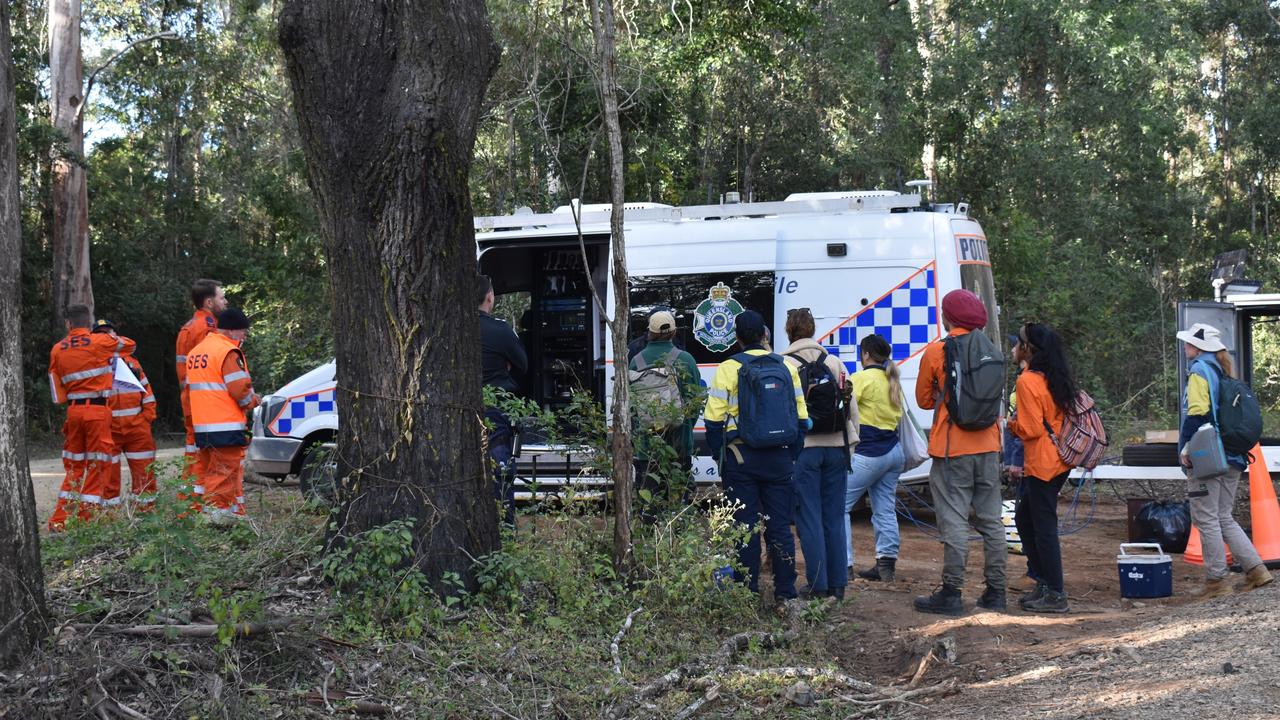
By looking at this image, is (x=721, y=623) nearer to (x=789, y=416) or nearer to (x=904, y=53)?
(x=789, y=416)

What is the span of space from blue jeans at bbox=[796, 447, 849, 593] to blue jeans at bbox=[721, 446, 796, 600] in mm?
248

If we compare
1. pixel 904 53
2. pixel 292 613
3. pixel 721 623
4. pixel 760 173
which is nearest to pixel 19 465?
pixel 292 613

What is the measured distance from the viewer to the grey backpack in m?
7.06

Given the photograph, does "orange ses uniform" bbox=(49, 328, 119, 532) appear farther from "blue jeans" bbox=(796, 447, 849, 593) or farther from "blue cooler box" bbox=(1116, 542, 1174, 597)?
"blue cooler box" bbox=(1116, 542, 1174, 597)

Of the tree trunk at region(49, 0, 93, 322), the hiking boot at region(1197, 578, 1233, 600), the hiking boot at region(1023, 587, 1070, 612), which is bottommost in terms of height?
the hiking boot at region(1197, 578, 1233, 600)

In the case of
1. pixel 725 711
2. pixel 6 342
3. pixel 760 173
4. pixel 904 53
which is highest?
pixel 904 53

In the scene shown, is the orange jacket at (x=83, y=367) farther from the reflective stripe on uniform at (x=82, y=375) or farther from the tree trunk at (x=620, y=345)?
the tree trunk at (x=620, y=345)

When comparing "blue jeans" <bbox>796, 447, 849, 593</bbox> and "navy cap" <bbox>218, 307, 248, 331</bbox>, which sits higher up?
"navy cap" <bbox>218, 307, 248, 331</bbox>

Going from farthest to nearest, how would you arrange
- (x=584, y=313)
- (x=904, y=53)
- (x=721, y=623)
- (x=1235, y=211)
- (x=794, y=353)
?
(x=1235, y=211), (x=904, y=53), (x=584, y=313), (x=794, y=353), (x=721, y=623)

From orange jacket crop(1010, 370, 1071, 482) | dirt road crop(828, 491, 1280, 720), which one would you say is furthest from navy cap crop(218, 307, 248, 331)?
orange jacket crop(1010, 370, 1071, 482)

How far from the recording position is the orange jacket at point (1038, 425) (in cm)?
725

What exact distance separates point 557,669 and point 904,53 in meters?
18.9

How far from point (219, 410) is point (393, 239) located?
3.07 meters

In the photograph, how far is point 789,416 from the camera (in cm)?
683
